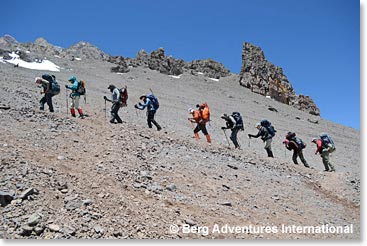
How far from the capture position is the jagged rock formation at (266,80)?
79188mm

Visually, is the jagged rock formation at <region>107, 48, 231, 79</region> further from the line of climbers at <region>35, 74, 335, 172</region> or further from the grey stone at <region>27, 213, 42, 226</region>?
the grey stone at <region>27, 213, 42, 226</region>

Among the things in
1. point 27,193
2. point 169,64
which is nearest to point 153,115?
point 27,193

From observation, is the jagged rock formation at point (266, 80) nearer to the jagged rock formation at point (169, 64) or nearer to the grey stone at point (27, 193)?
the jagged rock formation at point (169, 64)

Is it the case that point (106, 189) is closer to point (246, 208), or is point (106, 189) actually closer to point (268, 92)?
point (246, 208)

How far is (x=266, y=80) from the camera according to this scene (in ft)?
268

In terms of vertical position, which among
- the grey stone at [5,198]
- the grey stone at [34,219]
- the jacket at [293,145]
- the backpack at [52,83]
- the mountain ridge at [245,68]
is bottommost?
the grey stone at [34,219]

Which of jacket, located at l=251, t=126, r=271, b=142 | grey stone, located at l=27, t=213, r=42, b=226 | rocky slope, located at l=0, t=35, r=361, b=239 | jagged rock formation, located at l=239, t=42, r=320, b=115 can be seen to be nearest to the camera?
grey stone, located at l=27, t=213, r=42, b=226

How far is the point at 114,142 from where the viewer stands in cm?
1135

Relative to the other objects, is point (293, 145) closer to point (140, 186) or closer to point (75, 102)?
point (140, 186)

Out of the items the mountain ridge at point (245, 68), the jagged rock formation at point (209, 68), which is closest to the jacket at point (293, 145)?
the mountain ridge at point (245, 68)

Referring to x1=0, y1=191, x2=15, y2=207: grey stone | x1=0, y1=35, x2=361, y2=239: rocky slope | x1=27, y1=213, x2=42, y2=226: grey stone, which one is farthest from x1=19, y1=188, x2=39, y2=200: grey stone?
Result: x1=27, y1=213, x2=42, y2=226: grey stone

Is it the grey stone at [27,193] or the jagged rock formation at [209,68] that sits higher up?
the jagged rock formation at [209,68]

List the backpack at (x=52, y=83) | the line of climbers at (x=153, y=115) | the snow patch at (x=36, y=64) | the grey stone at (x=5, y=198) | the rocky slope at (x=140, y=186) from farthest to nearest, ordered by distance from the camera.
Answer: the snow patch at (x=36, y=64) → the line of climbers at (x=153, y=115) → the backpack at (x=52, y=83) → the rocky slope at (x=140, y=186) → the grey stone at (x=5, y=198)

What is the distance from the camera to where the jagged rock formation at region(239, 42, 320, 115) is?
79188mm
